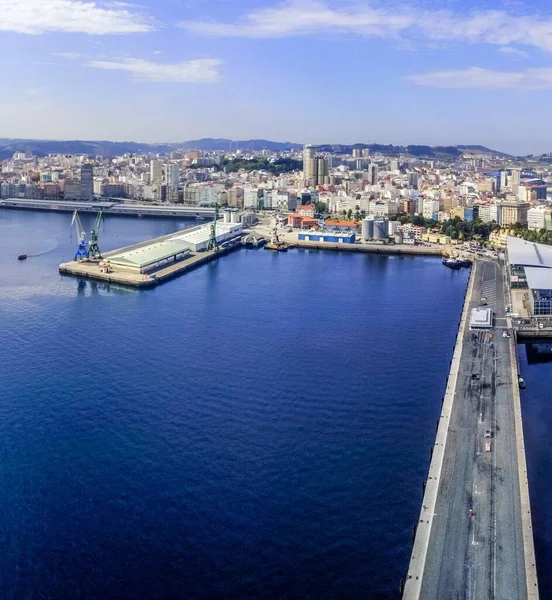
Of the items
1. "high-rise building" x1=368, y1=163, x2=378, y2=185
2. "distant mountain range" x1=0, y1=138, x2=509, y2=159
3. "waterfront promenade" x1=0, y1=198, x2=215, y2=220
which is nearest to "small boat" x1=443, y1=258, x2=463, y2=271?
"waterfront promenade" x1=0, y1=198, x2=215, y2=220

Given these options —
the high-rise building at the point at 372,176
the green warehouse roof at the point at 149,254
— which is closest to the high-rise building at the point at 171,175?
the high-rise building at the point at 372,176

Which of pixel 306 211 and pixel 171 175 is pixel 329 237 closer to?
pixel 306 211

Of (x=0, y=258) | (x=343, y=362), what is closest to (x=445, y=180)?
(x=0, y=258)

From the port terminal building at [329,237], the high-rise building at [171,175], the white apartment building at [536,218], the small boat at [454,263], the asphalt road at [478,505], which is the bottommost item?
the asphalt road at [478,505]

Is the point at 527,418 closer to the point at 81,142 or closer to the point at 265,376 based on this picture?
the point at 265,376

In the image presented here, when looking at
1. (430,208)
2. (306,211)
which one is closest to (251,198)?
(306,211)

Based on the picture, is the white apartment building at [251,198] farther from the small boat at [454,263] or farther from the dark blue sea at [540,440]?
the dark blue sea at [540,440]

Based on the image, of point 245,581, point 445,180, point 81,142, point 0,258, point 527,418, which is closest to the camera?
point 245,581
